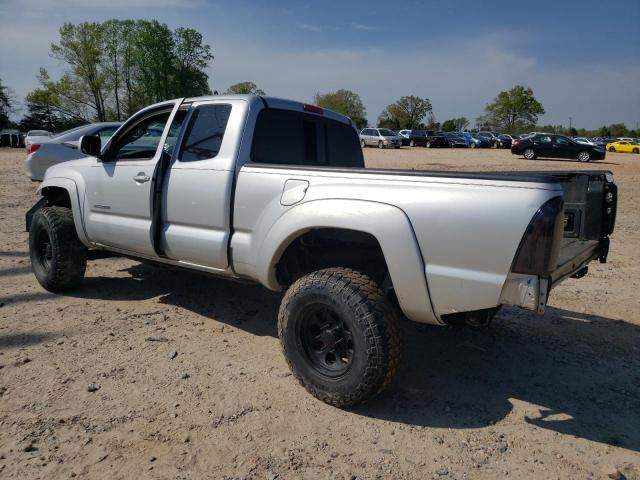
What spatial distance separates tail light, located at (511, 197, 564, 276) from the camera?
93.3 inches

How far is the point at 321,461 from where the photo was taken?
2.52m

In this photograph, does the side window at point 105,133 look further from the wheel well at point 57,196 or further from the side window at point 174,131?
the side window at point 174,131

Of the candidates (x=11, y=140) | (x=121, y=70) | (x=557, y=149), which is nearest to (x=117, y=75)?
(x=121, y=70)

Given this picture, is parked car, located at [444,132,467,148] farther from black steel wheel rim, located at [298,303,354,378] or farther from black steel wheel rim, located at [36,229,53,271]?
black steel wheel rim, located at [298,303,354,378]

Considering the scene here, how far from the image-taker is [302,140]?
4.22 meters

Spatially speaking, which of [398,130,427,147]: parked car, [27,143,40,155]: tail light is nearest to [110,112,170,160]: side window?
[27,143,40,155]: tail light

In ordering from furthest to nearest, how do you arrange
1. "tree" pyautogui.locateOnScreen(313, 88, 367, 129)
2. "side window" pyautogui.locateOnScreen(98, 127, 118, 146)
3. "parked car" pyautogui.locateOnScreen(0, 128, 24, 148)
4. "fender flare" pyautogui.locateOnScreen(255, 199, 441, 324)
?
"tree" pyautogui.locateOnScreen(313, 88, 367, 129), "parked car" pyautogui.locateOnScreen(0, 128, 24, 148), "side window" pyautogui.locateOnScreen(98, 127, 118, 146), "fender flare" pyautogui.locateOnScreen(255, 199, 441, 324)

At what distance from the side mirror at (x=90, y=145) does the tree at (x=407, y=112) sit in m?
90.5

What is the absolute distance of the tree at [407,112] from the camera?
91938 millimetres

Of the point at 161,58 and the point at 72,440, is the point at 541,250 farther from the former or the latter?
the point at 161,58

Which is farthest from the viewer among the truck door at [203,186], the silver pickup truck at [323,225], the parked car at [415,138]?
the parked car at [415,138]

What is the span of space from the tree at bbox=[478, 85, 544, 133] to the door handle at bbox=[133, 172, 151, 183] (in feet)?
305

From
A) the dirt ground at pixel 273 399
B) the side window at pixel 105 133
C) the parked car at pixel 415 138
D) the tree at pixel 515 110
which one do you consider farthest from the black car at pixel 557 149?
the tree at pixel 515 110

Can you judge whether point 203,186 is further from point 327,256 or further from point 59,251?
point 59,251
